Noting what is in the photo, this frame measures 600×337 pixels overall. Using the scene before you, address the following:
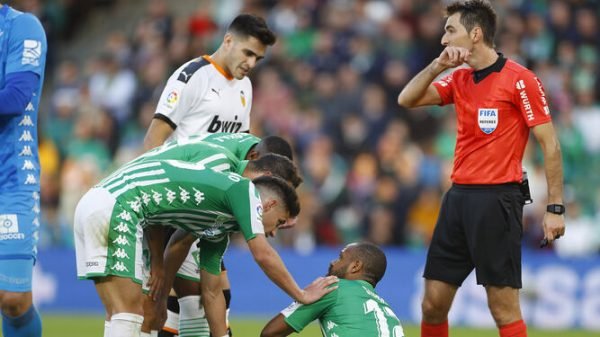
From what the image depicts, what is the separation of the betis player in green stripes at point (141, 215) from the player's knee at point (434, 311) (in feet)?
5.05

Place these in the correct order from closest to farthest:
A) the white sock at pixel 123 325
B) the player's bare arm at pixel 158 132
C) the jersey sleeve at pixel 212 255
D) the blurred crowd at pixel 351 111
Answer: the white sock at pixel 123 325 → the jersey sleeve at pixel 212 255 → the player's bare arm at pixel 158 132 → the blurred crowd at pixel 351 111

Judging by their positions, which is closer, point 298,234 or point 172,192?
point 172,192

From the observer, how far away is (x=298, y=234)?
15.2 meters

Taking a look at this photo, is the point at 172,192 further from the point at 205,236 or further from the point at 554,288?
the point at 554,288

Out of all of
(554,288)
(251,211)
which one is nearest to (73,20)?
(554,288)

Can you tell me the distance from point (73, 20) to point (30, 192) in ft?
48.5

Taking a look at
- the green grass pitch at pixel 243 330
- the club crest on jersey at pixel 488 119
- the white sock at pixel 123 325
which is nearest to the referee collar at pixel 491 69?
the club crest on jersey at pixel 488 119

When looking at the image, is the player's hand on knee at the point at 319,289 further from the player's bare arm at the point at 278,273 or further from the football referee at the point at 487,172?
the football referee at the point at 487,172

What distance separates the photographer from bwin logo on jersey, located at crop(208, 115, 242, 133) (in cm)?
840

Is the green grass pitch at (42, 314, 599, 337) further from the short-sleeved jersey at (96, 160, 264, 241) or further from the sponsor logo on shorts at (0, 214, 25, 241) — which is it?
the short-sleeved jersey at (96, 160, 264, 241)

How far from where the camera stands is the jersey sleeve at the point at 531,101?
743cm

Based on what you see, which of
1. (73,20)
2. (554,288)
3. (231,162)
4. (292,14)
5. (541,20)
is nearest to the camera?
(231,162)

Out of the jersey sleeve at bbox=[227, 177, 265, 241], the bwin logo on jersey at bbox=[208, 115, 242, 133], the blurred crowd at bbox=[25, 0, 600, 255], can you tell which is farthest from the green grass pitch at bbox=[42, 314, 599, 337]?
the jersey sleeve at bbox=[227, 177, 265, 241]

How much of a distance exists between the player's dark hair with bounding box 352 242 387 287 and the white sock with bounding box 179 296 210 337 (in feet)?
5.35
